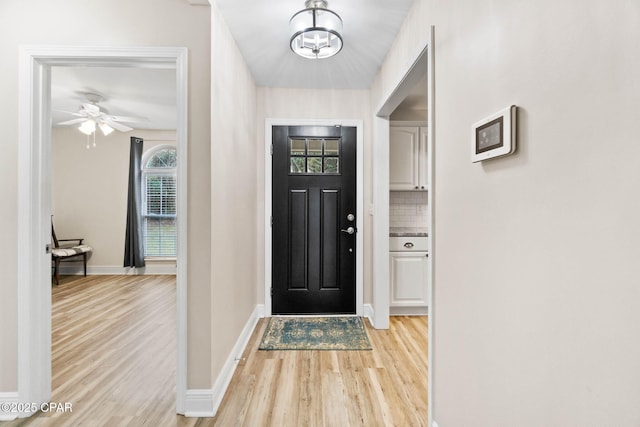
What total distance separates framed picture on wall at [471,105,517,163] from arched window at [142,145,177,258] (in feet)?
18.0

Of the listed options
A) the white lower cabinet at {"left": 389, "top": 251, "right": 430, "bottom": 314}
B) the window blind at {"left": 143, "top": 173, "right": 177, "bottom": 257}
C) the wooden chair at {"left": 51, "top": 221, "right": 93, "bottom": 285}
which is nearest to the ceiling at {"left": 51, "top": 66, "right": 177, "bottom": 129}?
the window blind at {"left": 143, "top": 173, "right": 177, "bottom": 257}

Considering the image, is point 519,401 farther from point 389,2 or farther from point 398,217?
point 398,217

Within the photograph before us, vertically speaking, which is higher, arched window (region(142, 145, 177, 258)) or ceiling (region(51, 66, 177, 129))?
ceiling (region(51, 66, 177, 129))

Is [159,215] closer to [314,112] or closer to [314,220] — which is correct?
[314,220]

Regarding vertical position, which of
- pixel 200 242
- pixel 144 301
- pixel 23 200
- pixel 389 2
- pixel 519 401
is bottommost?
pixel 144 301

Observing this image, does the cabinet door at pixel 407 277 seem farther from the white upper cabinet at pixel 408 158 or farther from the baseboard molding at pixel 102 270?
the baseboard molding at pixel 102 270

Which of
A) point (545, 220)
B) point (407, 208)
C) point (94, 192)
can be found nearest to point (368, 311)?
point (407, 208)

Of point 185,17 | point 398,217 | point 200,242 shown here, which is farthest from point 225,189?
point 398,217

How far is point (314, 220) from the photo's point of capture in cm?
353

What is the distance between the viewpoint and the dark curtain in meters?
5.41

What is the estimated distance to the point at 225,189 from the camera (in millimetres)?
2230

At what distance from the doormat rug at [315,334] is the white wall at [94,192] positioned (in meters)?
3.78

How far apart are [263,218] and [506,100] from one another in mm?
2748

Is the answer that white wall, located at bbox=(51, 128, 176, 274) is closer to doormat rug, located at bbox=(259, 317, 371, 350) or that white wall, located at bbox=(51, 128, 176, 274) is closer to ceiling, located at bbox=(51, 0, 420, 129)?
ceiling, located at bbox=(51, 0, 420, 129)
